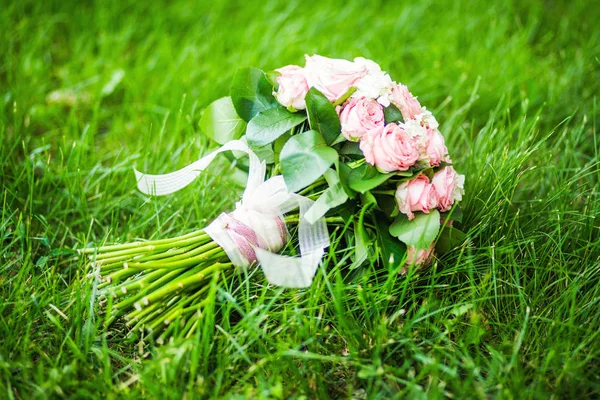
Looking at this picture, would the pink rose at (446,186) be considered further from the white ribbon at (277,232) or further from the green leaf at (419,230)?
the white ribbon at (277,232)

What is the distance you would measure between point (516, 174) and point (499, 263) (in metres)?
0.33

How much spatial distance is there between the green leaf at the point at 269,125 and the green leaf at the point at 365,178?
19cm

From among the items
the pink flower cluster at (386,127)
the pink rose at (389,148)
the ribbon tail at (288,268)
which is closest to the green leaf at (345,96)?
the pink flower cluster at (386,127)

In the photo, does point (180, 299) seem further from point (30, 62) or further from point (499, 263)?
point (30, 62)

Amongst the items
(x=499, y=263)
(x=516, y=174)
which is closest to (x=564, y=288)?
(x=499, y=263)

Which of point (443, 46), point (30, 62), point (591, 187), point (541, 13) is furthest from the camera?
point (541, 13)

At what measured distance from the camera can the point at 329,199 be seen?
1.31 metres

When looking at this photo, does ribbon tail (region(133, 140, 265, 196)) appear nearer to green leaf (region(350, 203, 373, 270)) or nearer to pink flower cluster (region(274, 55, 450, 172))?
pink flower cluster (region(274, 55, 450, 172))

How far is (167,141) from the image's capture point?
2062 mm

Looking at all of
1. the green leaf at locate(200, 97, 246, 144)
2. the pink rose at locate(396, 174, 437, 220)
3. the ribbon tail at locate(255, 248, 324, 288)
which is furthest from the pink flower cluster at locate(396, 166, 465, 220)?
the green leaf at locate(200, 97, 246, 144)

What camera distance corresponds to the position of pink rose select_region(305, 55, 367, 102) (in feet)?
4.42

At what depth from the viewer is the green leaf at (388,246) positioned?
4.41ft

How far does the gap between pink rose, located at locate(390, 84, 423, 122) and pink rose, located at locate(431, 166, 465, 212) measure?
16cm

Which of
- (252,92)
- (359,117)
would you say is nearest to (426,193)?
(359,117)
